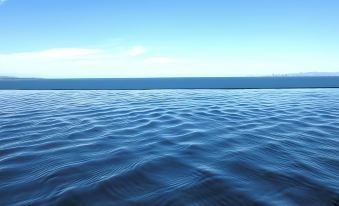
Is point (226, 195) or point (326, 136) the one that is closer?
point (226, 195)

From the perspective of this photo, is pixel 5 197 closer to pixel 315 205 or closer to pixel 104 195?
pixel 104 195

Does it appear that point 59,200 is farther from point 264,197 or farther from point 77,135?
point 77,135

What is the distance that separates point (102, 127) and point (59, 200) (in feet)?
18.0

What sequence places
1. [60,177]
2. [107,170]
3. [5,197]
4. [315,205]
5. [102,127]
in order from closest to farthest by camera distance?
1. [315,205]
2. [5,197]
3. [60,177]
4. [107,170]
5. [102,127]

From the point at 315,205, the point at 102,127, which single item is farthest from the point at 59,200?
the point at 102,127

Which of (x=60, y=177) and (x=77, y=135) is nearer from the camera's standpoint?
(x=60, y=177)

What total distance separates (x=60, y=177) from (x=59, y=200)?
98 cm

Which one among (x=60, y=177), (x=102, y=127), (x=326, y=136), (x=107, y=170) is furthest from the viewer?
(x=102, y=127)

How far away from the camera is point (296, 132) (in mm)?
8750

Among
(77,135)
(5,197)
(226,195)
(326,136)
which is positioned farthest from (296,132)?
(5,197)

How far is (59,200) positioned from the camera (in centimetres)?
414

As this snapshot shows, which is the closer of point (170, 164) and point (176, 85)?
point (170, 164)

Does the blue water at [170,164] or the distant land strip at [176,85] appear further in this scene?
the distant land strip at [176,85]

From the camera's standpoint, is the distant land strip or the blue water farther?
the distant land strip
